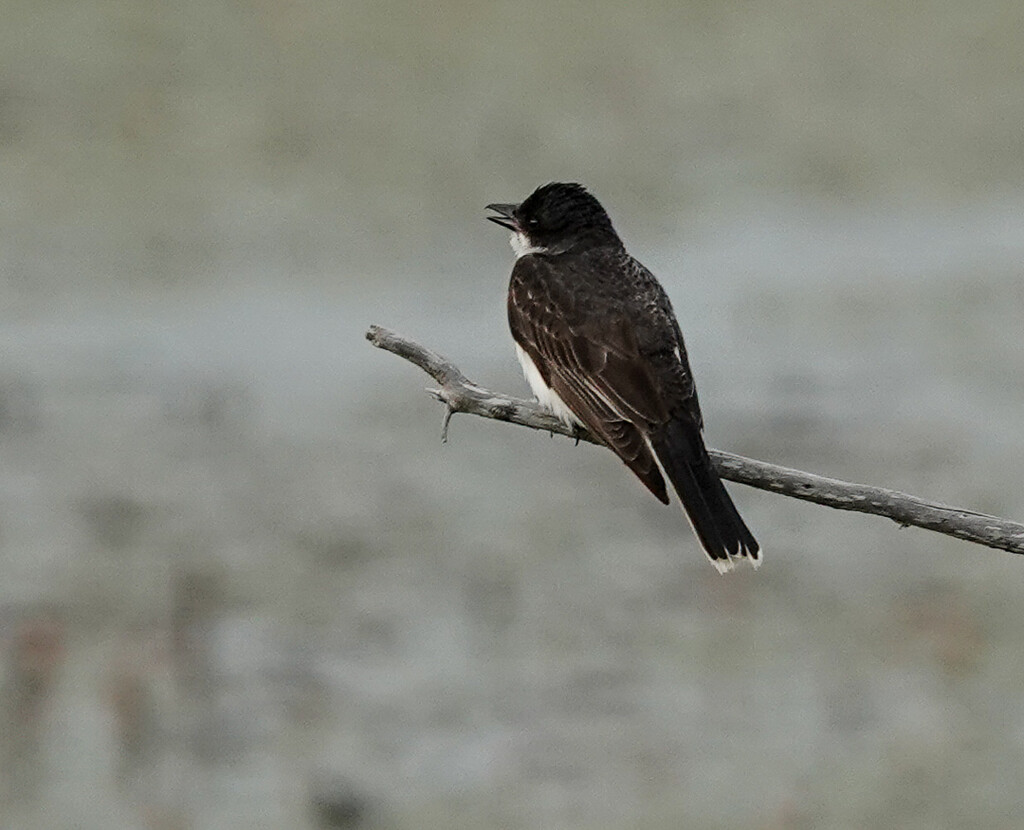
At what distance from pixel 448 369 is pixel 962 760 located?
676cm

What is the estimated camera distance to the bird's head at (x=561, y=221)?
7328 mm

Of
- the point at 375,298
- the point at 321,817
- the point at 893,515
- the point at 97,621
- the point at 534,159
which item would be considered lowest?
the point at 321,817

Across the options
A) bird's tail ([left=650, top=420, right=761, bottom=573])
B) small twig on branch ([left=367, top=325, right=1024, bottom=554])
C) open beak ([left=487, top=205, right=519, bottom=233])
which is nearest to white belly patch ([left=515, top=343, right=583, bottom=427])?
small twig on branch ([left=367, top=325, right=1024, bottom=554])

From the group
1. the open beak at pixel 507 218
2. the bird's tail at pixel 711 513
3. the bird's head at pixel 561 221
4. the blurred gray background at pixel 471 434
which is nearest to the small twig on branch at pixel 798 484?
the bird's tail at pixel 711 513

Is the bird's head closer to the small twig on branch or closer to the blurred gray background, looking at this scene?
the small twig on branch

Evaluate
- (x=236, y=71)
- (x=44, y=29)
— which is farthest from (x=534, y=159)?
(x=44, y=29)

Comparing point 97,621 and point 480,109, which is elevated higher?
point 480,109

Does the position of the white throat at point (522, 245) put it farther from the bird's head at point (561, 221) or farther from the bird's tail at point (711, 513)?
the bird's tail at point (711, 513)

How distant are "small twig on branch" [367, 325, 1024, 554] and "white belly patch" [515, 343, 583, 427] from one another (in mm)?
227

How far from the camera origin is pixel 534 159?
15.2 m

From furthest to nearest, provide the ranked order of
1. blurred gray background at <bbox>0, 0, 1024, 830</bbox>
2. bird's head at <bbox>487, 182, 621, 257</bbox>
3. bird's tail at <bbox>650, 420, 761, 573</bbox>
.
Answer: blurred gray background at <bbox>0, 0, 1024, 830</bbox>, bird's head at <bbox>487, 182, 621, 257</bbox>, bird's tail at <bbox>650, 420, 761, 573</bbox>

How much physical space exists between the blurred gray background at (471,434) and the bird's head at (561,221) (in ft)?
15.8

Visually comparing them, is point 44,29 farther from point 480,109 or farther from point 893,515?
point 893,515

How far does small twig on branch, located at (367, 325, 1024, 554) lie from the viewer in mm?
5223
